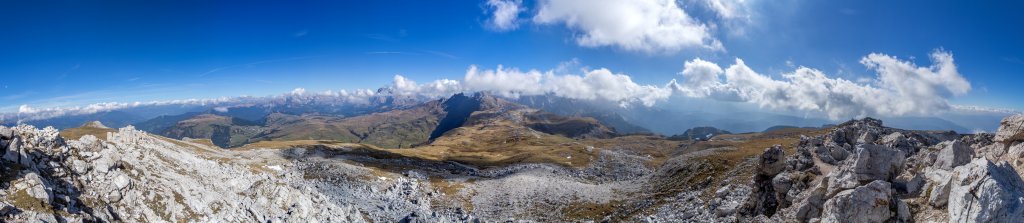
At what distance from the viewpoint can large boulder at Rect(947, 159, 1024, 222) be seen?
2023 cm

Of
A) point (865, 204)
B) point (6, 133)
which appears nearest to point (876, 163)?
point (865, 204)

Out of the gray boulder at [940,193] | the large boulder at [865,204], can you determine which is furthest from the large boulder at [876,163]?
the gray boulder at [940,193]

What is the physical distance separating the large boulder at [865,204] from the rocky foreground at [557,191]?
59mm

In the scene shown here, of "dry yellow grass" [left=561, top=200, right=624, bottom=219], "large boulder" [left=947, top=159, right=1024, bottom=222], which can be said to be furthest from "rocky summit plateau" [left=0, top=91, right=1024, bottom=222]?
"dry yellow grass" [left=561, top=200, right=624, bottom=219]

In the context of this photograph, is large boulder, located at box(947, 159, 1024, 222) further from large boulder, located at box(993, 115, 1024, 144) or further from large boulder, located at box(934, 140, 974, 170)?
large boulder, located at box(993, 115, 1024, 144)

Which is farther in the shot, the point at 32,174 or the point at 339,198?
the point at 339,198

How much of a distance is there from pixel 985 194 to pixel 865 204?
19.1ft

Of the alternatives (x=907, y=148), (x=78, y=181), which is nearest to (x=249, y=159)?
(x=78, y=181)

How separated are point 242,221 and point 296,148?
76093 mm

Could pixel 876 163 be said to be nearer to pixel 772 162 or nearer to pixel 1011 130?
pixel 1011 130

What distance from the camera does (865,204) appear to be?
26078 mm

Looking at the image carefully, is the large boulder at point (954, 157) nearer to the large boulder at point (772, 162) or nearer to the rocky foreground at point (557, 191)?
the rocky foreground at point (557, 191)

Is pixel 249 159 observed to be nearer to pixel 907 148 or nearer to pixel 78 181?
pixel 78 181

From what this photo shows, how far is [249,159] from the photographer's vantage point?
3374 inches
